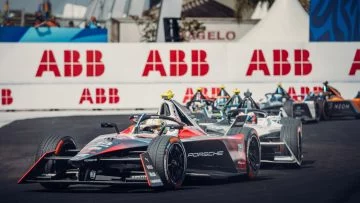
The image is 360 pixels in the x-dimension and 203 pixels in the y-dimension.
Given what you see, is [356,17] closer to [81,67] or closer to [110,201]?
[81,67]

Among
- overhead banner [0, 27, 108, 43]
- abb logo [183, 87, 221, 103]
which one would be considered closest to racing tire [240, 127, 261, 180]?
abb logo [183, 87, 221, 103]

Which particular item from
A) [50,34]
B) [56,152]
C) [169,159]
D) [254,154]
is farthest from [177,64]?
[169,159]

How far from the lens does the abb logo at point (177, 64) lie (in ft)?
112

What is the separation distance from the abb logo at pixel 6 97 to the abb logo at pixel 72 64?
1.12m

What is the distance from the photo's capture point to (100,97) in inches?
1337

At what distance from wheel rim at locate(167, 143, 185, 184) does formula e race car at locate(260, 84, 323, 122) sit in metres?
16.1

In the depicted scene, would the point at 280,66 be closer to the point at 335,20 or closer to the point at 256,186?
the point at 335,20

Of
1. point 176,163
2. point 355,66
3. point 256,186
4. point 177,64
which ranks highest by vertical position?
point 177,64

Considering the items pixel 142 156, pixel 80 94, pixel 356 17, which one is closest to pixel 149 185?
pixel 142 156

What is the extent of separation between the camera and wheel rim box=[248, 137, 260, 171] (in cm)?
1526

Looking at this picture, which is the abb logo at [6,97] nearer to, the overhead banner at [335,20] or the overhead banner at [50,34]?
the overhead banner at [50,34]

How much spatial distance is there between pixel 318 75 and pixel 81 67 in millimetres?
7831

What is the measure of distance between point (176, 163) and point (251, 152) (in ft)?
7.18

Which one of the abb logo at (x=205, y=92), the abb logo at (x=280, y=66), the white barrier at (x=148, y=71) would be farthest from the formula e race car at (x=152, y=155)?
the abb logo at (x=280, y=66)
